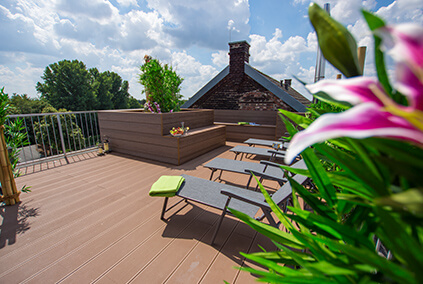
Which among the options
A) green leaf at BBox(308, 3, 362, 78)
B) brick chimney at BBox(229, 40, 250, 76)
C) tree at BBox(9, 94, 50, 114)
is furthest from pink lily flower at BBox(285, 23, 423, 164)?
tree at BBox(9, 94, 50, 114)

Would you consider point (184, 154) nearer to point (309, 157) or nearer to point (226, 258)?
point (226, 258)

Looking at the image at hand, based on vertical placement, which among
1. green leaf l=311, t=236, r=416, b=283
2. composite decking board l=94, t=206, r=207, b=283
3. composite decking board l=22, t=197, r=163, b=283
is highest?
green leaf l=311, t=236, r=416, b=283

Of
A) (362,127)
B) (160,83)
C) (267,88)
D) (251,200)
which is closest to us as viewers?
(362,127)

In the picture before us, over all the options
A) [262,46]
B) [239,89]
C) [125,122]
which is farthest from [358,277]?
[262,46]

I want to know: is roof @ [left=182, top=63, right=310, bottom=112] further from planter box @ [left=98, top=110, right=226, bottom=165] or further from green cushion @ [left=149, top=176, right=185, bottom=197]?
green cushion @ [left=149, top=176, right=185, bottom=197]

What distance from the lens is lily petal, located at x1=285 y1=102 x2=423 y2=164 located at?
0.62ft

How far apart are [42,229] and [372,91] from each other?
3.20 m

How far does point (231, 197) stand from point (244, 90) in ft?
24.2

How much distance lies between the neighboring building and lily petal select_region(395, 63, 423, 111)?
7.77m

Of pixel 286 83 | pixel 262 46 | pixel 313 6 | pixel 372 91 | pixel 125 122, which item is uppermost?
pixel 262 46

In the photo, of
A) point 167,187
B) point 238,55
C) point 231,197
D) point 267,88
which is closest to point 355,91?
point 231,197

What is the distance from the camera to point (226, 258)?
185 centimetres

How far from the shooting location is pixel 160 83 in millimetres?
5508

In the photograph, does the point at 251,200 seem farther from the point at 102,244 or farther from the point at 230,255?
the point at 102,244
